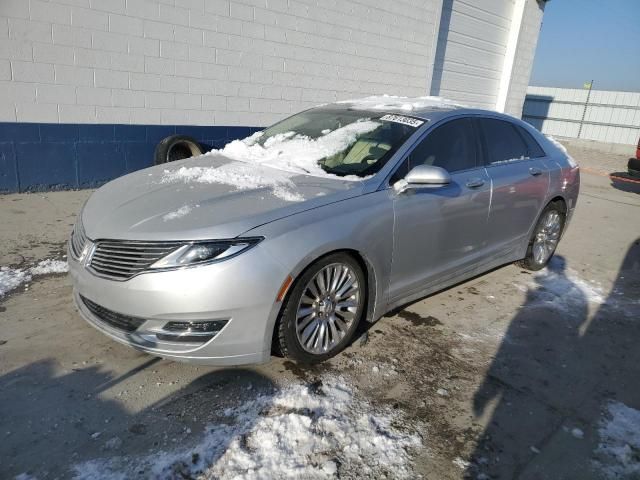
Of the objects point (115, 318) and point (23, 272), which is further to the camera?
point (23, 272)

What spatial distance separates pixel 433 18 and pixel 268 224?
9753mm

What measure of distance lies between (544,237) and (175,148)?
500cm

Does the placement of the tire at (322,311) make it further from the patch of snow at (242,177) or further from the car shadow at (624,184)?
the car shadow at (624,184)

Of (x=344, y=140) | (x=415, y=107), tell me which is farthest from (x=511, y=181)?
(x=344, y=140)

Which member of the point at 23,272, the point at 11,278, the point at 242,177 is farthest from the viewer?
the point at 23,272

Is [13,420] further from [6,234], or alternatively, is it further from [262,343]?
[6,234]

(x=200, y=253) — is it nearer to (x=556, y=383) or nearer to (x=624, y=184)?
(x=556, y=383)

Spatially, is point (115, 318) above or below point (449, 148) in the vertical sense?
below

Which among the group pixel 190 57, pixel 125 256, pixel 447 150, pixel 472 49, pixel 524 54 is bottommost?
pixel 125 256

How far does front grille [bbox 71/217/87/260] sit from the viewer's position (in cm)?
291

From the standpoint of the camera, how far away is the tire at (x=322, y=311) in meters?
2.79

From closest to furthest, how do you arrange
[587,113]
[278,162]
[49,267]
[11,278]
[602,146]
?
[278,162] → [11,278] → [49,267] → [602,146] → [587,113]

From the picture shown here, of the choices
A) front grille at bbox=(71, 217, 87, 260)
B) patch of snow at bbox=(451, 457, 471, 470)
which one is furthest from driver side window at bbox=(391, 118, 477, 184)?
front grille at bbox=(71, 217, 87, 260)

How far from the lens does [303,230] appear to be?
8.95 ft
